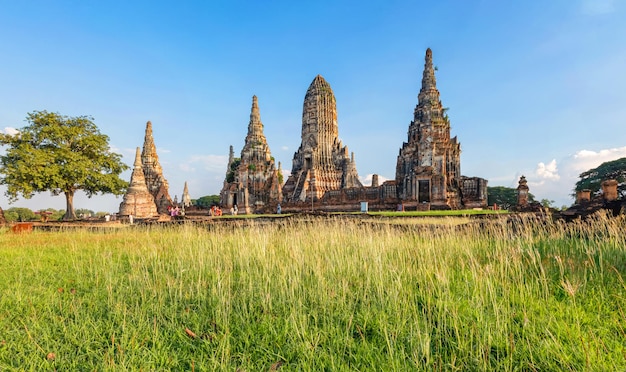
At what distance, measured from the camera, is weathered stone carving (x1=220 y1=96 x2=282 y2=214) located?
134 feet

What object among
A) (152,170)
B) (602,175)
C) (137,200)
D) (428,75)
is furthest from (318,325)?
(152,170)

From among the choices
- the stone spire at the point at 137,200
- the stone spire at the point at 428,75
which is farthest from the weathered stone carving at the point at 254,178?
the stone spire at the point at 428,75

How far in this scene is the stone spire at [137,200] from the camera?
3033 centimetres

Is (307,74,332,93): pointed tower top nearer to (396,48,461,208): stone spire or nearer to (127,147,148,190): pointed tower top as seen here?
(396,48,461,208): stone spire

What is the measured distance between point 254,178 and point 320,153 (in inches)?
465

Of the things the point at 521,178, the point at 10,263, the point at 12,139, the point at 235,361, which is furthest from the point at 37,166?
the point at 521,178

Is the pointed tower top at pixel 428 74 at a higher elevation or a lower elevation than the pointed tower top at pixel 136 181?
higher

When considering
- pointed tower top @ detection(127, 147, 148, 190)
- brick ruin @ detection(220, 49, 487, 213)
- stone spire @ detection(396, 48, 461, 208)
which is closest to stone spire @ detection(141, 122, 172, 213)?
brick ruin @ detection(220, 49, 487, 213)

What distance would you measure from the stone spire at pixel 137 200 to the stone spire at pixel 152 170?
552 inches

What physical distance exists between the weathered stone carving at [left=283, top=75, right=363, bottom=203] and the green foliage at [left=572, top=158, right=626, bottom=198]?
27027mm

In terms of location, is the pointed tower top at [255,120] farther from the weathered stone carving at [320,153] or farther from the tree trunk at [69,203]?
the tree trunk at [69,203]

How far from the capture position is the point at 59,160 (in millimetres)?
25750

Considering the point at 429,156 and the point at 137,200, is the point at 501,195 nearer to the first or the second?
the point at 429,156

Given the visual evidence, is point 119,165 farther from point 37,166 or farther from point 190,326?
point 190,326
